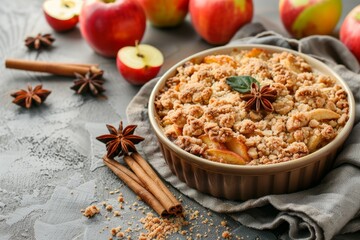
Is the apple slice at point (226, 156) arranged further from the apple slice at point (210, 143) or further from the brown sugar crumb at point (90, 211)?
the brown sugar crumb at point (90, 211)

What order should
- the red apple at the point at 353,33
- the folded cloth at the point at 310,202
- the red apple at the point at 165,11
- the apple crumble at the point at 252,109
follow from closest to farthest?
the folded cloth at the point at 310,202, the apple crumble at the point at 252,109, the red apple at the point at 353,33, the red apple at the point at 165,11

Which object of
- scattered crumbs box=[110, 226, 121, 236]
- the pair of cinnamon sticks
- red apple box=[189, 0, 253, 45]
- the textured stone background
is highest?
red apple box=[189, 0, 253, 45]

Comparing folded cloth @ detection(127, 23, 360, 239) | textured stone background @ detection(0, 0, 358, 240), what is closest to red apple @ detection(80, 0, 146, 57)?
textured stone background @ detection(0, 0, 358, 240)

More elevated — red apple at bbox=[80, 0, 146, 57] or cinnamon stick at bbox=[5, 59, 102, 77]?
red apple at bbox=[80, 0, 146, 57]

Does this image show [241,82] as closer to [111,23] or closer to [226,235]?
[226,235]

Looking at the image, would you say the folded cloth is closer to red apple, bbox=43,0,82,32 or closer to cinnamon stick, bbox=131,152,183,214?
cinnamon stick, bbox=131,152,183,214

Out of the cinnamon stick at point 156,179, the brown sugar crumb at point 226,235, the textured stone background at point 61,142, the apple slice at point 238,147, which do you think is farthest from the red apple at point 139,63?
the brown sugar crumb at point 226,235

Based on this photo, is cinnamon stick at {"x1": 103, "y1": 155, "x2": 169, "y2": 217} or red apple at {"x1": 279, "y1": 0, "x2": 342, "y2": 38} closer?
cinnamon stick at {"x1": 103, "y1": 155, "x2": 169, "y2": 217}
